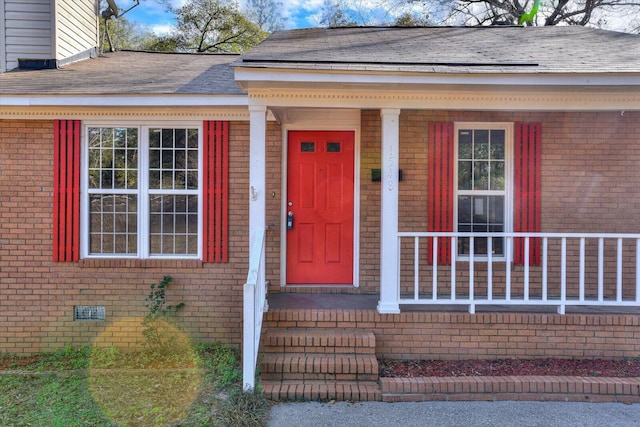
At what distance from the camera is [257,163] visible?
4.42m

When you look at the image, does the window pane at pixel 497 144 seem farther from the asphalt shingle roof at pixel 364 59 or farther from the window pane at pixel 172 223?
the window pane at pixel 172 223

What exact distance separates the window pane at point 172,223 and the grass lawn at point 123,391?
52.1 inches

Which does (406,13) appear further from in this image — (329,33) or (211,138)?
(211,138)

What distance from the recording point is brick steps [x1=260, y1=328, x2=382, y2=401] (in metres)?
3.84

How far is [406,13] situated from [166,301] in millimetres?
14248

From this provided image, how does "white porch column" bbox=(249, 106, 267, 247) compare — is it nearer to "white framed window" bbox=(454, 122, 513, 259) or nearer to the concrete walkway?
the concrete walkway

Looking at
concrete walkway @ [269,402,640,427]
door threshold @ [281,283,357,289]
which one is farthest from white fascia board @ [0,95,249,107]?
concrete walkway @ [269,402,640,427]

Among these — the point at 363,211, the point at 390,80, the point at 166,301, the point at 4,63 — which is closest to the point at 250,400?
the point at 166,301

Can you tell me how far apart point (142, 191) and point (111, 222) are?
0.57m

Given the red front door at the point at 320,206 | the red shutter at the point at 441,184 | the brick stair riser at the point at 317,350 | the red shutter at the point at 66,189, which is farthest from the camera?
the red front door at the point at 320,206

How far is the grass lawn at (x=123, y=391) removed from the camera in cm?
356

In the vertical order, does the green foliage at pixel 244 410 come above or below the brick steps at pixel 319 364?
below

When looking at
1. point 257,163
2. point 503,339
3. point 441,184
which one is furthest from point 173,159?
point 503,339

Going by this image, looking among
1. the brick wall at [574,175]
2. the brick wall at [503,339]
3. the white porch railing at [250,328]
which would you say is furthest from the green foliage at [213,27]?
the brick wall at [503,339]
